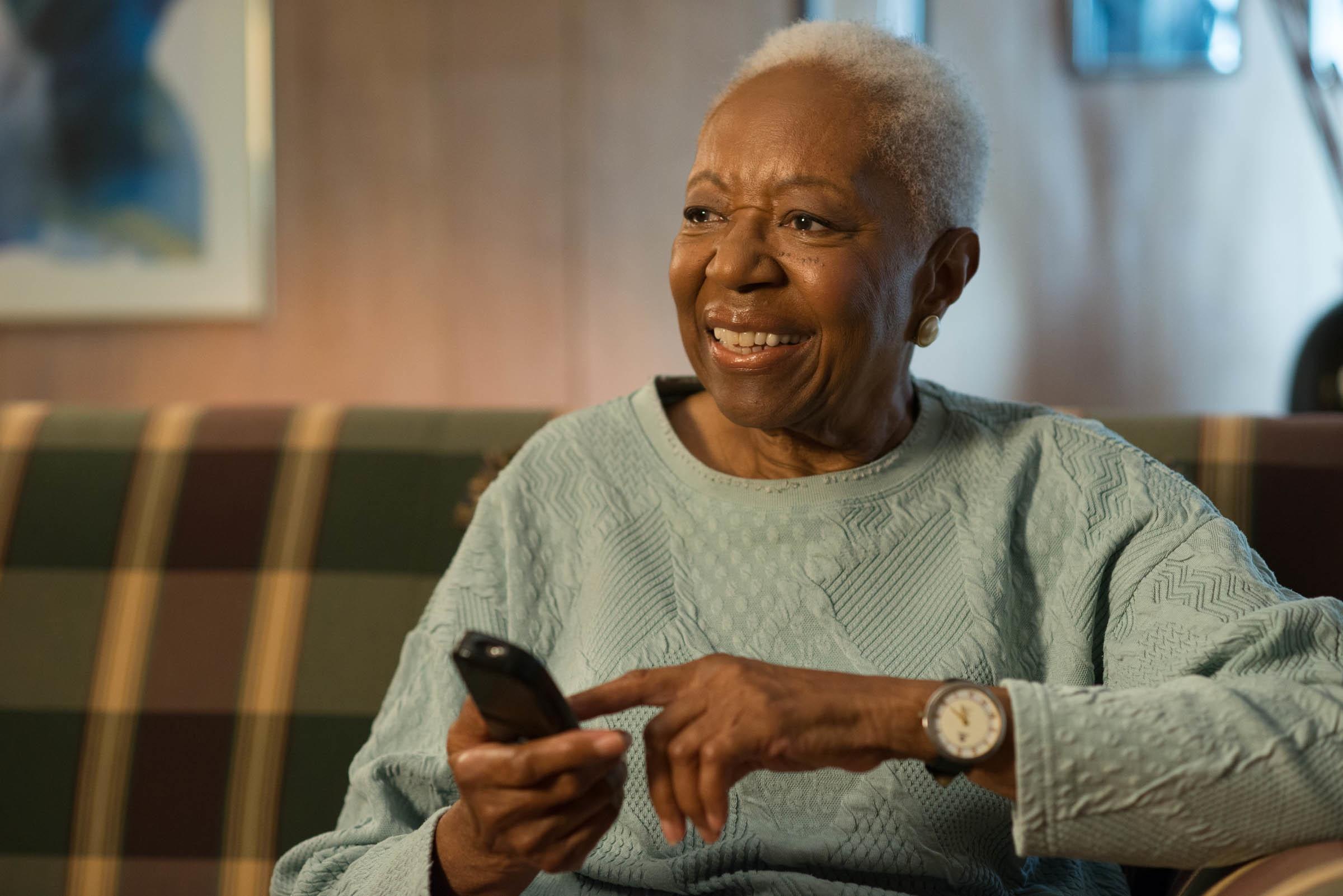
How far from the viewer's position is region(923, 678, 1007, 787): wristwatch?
0.91 m

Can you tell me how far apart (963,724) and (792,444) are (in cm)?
44

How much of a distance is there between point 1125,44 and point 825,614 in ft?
9.11

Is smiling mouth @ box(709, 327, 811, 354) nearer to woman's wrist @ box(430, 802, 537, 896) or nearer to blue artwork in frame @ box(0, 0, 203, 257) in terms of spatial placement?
woman's wrist @ box(430, 802, 537, 896)

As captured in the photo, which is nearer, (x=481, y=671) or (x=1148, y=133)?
(x=481, y=671)

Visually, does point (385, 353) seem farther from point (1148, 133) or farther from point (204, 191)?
point (1148, 133)

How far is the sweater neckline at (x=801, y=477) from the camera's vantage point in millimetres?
1271

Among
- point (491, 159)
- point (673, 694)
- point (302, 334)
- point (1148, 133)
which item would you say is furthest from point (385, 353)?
point (673, 694)

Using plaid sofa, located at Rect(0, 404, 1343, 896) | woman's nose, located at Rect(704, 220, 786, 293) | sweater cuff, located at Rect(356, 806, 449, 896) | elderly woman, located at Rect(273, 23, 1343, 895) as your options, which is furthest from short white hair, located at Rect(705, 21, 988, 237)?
sweater cuff, located at Rect(356, 806, 449, 896)

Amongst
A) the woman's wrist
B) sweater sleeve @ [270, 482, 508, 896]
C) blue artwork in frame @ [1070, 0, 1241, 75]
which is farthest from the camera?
Answer: blue artwork in frame @ [1070, 0, 1241, 75]

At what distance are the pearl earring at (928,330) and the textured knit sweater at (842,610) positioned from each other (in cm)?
9

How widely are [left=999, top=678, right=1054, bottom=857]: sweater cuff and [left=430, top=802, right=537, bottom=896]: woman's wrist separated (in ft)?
1.24

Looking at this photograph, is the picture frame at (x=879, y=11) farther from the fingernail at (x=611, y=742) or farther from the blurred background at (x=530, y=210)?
the fingernail at (x=611, y=742)

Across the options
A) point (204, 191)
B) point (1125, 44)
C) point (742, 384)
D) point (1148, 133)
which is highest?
point (1125, 44)

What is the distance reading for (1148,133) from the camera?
11.3ft
